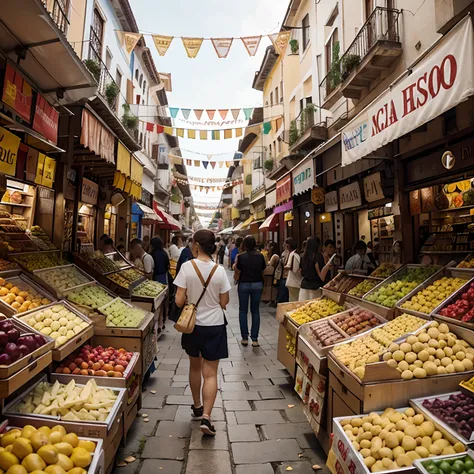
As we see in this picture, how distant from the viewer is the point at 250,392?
469 centimetres

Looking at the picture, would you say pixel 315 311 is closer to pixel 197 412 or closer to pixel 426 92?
pixel 197 412

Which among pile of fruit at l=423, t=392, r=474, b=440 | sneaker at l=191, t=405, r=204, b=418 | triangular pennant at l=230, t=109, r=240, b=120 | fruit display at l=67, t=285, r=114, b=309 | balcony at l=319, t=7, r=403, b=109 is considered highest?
triangular pennant at l=230, t=109, r=240, b=120

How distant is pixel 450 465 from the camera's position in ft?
7.07

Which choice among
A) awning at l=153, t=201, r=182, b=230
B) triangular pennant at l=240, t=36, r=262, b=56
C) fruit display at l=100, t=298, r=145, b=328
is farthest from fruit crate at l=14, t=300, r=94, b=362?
awning at l=153, t=201, r=182, b=230

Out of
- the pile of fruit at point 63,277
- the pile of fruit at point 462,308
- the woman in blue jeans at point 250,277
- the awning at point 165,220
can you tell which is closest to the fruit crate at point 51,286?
the pile of fruit at point 63,277

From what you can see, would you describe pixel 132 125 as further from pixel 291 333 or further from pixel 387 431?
pixel 387 431

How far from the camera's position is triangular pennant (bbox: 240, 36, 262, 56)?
9.80 m

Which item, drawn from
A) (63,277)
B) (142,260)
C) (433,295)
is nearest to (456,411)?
(433,295)

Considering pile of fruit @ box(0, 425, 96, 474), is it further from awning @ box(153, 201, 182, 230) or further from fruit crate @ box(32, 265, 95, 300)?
awning @ box(153, 201, 182, 230)

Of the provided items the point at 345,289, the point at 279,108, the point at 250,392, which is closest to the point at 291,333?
the point at 250,392

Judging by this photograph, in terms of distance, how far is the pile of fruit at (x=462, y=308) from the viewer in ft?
11.0

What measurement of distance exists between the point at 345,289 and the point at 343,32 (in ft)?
→ 29.5

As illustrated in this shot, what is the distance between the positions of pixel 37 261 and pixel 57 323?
2.10 metres

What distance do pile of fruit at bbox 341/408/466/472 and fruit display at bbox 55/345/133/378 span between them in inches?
88.5
